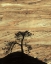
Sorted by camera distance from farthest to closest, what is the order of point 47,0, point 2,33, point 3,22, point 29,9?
point 47,0
point 29,9
point 3,22
point 2,33

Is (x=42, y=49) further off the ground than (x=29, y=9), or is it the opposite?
(x=29, y=9)

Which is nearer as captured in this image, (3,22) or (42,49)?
(42,49)

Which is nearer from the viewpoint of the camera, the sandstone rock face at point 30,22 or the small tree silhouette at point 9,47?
the small tree silhouette at point 9,47

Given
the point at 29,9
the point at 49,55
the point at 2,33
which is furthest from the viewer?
the point at 29,9

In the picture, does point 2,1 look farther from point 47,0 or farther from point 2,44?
point 2,44

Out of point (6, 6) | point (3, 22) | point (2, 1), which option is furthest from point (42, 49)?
point (2, 1)

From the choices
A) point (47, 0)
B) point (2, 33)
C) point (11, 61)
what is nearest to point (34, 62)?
point (11, 61)

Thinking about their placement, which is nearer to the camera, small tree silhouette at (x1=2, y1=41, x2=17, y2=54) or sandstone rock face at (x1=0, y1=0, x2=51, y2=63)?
small tree silhouette at (x1=2, y1=41, x2=17, y2=54)

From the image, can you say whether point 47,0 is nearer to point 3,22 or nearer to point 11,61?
point 3,22

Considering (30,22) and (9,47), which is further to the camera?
(30,22)
